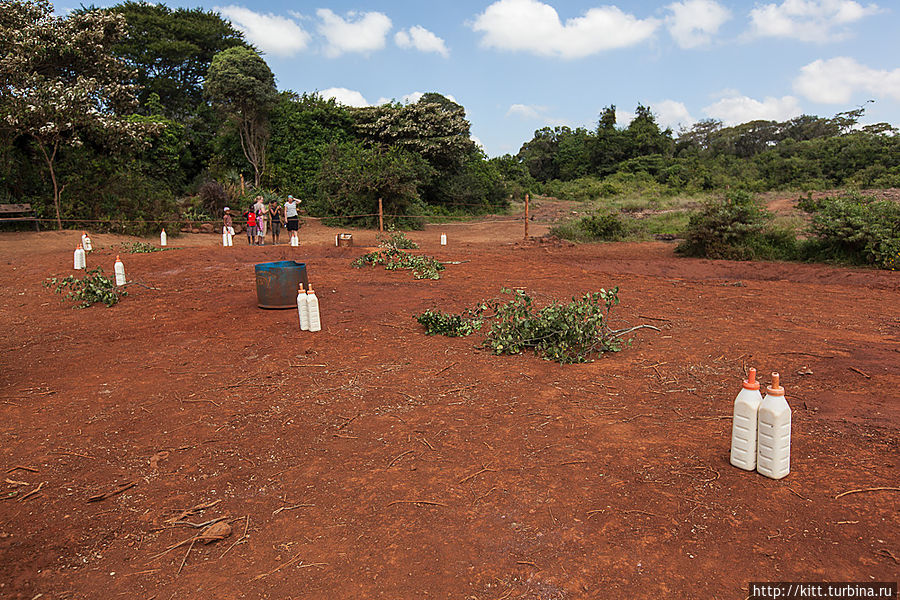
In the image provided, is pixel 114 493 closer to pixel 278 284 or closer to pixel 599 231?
pixel 278 284

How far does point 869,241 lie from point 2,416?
12932mm

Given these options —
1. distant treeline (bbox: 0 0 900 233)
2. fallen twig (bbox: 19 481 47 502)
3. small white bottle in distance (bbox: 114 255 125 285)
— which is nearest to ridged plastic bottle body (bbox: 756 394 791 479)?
fallen twig (bbox: 19 481 47 502)

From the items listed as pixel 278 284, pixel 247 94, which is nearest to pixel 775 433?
pixel 278 284

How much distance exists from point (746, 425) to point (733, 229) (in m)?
11.1

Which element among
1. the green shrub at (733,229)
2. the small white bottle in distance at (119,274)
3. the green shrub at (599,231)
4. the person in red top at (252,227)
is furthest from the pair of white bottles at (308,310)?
the green shrub at (599,231)

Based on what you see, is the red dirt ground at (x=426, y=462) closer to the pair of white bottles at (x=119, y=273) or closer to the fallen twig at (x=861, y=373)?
the fallen twig at (x=861, y=373)

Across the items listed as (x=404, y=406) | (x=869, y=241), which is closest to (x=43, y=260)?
(x=404, y=406)

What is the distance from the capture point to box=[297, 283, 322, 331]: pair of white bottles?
5.84 m

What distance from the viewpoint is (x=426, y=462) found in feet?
10.1

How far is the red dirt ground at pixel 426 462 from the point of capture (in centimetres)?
220

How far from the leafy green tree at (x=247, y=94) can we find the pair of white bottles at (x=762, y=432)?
22.9 meters

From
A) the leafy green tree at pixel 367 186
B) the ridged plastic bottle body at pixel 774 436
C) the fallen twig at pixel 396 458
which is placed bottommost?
the fallen twig at pixel 396 458

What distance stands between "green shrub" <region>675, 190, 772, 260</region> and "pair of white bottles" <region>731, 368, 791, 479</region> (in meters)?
11.0

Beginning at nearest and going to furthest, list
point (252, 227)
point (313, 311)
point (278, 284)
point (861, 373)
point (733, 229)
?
point (861, 373)
point (313, 311)
point (278, 284)
point (733, 229)
point (252, 227)
